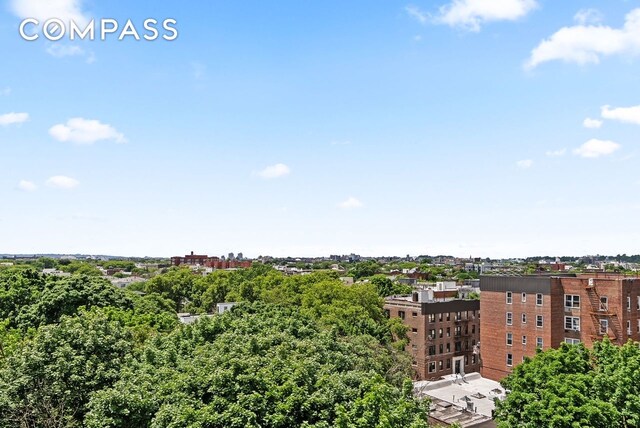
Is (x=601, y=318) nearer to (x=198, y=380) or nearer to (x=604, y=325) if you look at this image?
(x=604, y=325)

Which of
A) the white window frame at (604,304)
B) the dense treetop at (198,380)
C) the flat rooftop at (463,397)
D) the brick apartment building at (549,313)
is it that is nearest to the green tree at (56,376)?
the dense treetop at (198,380)

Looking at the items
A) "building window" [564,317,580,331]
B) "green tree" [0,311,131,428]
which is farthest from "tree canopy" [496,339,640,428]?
"building window" [564,317,580,331]

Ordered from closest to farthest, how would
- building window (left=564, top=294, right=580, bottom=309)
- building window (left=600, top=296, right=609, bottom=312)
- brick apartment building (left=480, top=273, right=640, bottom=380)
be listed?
brick apartment building (left=480, top=273, right=640, bottom=380) < building window (left=600, top=296, right=609, bottom=312) < building window (left=564, top=294, right=580, bottom=309)

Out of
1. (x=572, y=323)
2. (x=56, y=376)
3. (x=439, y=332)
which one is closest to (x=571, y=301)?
Answer: (x=572, y=323)

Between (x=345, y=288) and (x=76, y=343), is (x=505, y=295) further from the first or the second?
(x=76, y=343)

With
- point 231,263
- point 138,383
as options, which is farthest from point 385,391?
point 231,263

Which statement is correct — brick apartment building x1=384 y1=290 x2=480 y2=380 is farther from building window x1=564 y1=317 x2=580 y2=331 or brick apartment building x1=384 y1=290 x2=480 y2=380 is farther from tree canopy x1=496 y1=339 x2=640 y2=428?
tree canopy x1=496 y1=339 x2=640 y2=428

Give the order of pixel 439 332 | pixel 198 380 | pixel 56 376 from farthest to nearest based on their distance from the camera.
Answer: pixel 439 332 → pixel 56 376 → pixel 198 380
